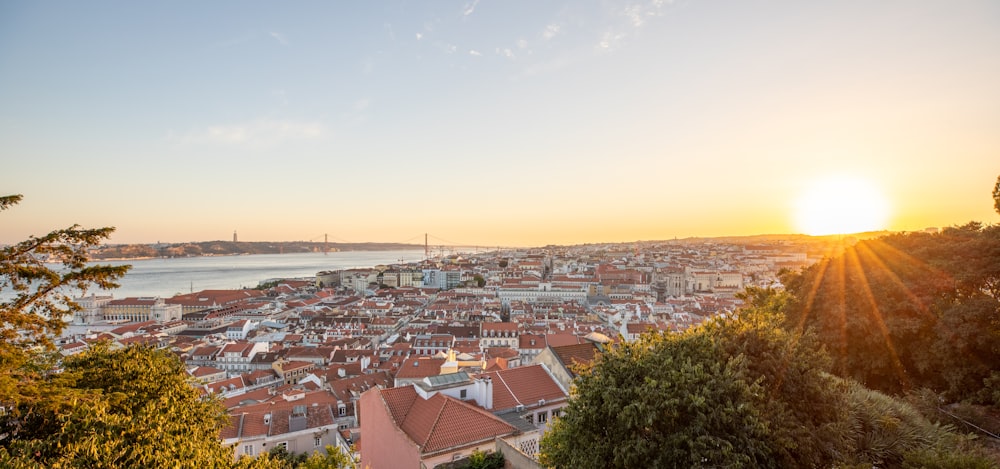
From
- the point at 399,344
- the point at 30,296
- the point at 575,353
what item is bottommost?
the point at 399,344

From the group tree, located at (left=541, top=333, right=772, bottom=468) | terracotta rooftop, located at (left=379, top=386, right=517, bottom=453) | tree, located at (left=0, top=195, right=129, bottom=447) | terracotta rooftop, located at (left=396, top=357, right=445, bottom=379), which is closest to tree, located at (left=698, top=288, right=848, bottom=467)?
tree, located at (left=541, top=333, right=772, bottom=468)

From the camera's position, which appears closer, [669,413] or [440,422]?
[669,413]

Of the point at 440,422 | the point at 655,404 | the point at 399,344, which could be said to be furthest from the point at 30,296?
the point at 399,344

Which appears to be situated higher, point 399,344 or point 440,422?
point 440,422

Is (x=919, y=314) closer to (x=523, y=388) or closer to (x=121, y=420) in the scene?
(x=523, y=388)

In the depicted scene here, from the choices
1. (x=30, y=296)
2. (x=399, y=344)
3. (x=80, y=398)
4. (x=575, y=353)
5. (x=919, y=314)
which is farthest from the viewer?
→ (x=399, y=344)

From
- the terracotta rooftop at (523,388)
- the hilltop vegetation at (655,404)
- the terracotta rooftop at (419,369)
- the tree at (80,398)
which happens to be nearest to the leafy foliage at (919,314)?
the hilltop vegetation at (655,404)

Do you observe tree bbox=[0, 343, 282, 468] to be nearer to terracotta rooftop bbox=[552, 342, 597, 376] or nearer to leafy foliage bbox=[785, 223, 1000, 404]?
terracotta rooftop bbox=[552, 342, 597, 376]

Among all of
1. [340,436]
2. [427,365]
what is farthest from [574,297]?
[340,436]

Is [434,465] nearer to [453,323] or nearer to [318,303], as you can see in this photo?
[453,323]
